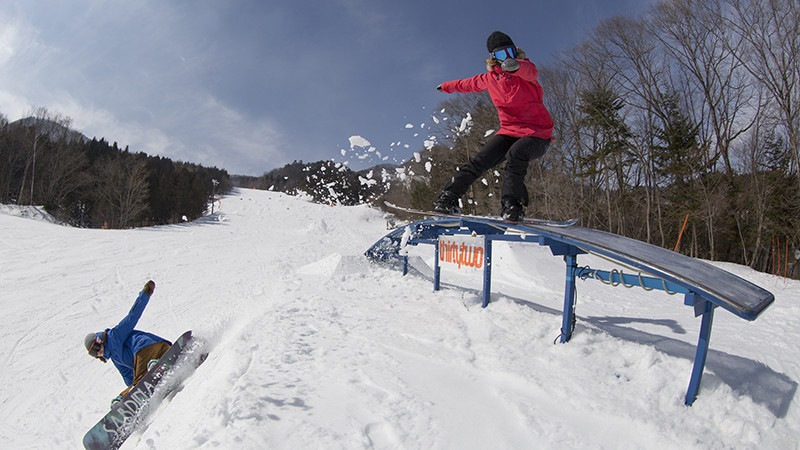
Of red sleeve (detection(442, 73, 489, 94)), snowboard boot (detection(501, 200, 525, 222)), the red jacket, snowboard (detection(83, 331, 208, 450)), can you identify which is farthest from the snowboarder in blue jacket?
the red jacket

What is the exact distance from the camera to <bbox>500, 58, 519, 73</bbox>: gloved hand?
313cm

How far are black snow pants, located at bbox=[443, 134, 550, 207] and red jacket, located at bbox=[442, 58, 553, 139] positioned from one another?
10 centimetres

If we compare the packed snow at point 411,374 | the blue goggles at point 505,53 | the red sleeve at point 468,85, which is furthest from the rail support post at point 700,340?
the red sleeve at point 468,85

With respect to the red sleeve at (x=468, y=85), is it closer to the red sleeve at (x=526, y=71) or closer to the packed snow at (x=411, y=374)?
the red sleeve at (x=526, y=71)

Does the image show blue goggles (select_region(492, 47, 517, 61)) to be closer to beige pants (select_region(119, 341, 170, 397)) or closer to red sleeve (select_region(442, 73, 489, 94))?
red sleeve (select_region(442, 73, 489, 94))

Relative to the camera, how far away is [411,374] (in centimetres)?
297

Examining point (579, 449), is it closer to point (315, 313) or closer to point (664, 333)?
point (315, 313)

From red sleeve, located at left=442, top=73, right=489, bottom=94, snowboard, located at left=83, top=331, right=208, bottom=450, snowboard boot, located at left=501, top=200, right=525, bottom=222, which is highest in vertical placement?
red sleeve, located at left=442, top=73, right=489, bottom=94

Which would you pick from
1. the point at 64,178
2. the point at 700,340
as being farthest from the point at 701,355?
the point at 64,178

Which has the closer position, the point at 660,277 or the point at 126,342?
the point at 660,277

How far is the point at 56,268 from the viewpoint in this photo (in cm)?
1095

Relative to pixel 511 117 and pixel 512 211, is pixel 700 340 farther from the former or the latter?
pixel 511 117

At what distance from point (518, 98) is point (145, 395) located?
16.0ft

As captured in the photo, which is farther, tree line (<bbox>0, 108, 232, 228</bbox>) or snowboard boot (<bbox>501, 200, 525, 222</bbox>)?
tree line (<bbox>0, 108, 232, 228</bbox>)
